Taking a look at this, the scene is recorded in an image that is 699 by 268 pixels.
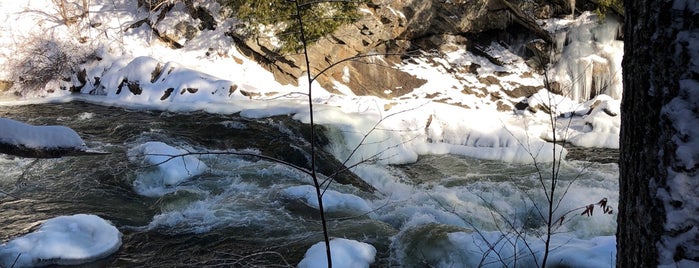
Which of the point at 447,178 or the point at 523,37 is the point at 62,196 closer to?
the point at 447,178

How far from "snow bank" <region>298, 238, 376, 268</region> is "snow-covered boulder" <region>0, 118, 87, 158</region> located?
2.62 m

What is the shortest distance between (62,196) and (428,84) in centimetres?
837

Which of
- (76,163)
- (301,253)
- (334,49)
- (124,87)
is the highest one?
(334,49)

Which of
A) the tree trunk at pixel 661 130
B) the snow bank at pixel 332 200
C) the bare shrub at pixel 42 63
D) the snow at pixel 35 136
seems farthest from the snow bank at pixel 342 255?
the bare shrub at pixel 42 63

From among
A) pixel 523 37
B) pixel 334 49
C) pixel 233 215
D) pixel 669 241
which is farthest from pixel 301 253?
pixel 523 37

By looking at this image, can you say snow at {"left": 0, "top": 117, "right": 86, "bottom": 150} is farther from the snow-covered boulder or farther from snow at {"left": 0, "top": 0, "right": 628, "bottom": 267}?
snow at {"left": 0, "top": 0, "right": 628, "bottom": 267}

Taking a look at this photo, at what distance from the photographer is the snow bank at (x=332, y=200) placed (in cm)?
557

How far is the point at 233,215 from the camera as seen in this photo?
17.3 ft

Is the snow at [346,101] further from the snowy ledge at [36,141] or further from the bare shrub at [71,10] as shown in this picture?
the snowy ledge at [36,141]

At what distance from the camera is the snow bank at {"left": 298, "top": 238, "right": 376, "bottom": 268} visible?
3.99 metres

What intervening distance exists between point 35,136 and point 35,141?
2 centimetres

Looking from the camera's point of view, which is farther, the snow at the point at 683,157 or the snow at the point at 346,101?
the snow at the point at 346,101

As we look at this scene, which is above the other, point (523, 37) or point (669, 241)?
point (523, 37)

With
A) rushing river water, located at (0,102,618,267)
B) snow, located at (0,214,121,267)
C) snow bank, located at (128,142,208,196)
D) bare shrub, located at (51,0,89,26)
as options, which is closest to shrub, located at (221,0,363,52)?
rushing river water, located at (0,102,618,267)
